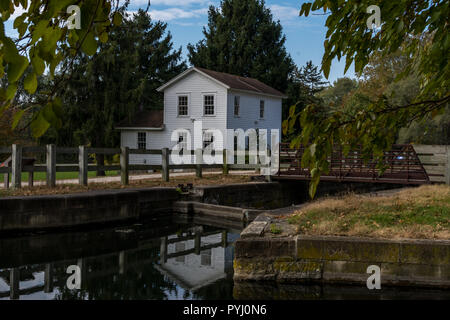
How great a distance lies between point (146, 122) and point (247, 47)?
703 inches

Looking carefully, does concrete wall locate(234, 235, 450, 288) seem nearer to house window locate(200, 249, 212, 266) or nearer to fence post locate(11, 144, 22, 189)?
house window locate(200, 249, 212, 266)

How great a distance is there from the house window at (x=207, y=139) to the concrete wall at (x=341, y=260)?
73.3 feet

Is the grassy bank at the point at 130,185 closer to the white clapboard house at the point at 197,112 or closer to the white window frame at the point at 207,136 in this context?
the white window frame at the point at 207,136

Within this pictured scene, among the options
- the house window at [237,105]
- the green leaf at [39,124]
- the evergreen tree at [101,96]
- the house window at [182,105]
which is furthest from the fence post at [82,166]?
the house window at [237,105]

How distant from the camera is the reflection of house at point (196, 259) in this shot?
29.3 feet

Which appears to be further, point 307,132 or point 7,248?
point 7,248

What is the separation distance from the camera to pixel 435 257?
7016 mm

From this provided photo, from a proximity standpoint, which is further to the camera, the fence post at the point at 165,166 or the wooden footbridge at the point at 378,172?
the fence post at the point at 165,166

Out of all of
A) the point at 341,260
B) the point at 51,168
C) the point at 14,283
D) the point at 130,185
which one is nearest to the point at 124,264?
the point at 14,283

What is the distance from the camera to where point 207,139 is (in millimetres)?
30031

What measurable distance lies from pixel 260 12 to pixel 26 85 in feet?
164
